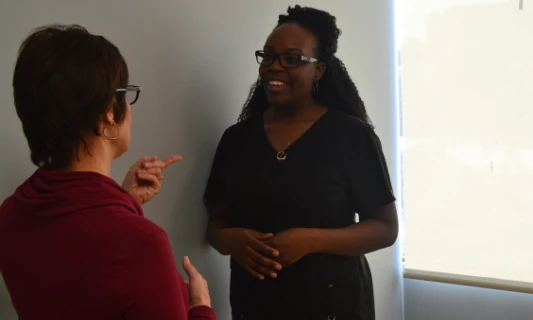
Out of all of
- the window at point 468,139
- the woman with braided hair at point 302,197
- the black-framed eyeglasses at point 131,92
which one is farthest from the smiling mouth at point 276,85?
the window at point 468,139

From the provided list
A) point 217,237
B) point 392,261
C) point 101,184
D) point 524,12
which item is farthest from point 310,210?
point 524,12

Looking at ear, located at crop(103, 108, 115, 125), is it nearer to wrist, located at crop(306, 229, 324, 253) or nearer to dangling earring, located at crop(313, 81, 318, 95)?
wrist, located at crop(306, 229, 324, 253)

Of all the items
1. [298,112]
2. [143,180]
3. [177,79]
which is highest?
[177,79]

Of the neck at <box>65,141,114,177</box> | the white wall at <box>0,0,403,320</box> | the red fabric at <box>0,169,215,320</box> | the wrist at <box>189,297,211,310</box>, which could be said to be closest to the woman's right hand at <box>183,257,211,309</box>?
the wrist at <box>189,297,211,310</box>

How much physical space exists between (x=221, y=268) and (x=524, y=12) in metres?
1.86

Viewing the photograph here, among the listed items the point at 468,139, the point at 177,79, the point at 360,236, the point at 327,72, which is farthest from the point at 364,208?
the point at 468,139

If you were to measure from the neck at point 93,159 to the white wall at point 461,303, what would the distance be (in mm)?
2371

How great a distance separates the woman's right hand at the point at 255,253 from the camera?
4.33ft

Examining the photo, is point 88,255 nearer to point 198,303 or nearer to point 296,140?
point 198,303

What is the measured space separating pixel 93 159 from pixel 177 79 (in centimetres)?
69

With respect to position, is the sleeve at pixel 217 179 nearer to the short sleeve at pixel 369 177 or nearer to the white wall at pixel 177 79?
the white wall at pixel 177 79

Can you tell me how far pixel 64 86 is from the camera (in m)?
0.70

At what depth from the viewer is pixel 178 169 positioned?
57.2 inches

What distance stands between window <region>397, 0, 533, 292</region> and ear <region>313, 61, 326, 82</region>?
1339 millimetres
